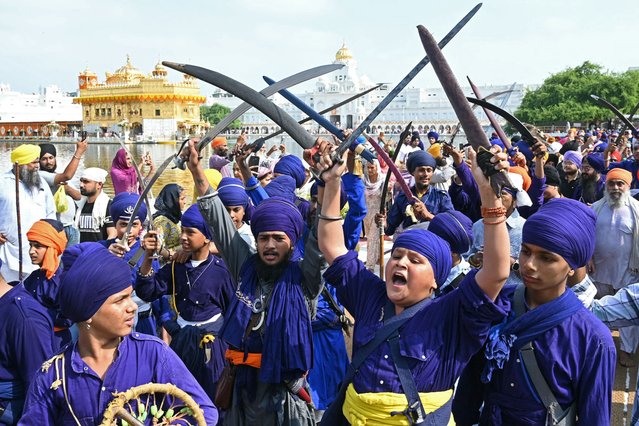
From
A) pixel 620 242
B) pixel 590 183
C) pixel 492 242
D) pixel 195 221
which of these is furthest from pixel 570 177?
pixel 492 242

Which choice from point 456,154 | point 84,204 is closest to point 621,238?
point 456,154

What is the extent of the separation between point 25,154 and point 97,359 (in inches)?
164

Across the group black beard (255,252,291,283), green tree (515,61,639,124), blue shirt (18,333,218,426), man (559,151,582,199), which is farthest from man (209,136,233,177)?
green tree (515,61,639,124)

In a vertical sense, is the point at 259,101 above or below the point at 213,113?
below

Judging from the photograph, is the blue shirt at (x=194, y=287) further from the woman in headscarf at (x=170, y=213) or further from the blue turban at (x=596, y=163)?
the blue turban at (x=596, y=163)

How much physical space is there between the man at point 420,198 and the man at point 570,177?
2.58 metres

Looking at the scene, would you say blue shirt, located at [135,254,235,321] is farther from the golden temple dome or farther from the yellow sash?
the golden temple dome

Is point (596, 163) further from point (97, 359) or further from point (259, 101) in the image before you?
point (97, 359)

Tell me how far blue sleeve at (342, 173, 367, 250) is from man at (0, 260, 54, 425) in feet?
7.26

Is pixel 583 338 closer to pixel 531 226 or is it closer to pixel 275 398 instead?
pixel 531 226

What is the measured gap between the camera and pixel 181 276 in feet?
12.9

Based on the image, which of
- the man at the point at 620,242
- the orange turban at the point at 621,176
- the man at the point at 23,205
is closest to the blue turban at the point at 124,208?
the man at the point at 23,205

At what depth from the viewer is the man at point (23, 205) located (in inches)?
220

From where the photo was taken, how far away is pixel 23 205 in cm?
586
